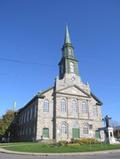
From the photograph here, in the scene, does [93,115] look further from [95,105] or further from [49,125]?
[49,125]

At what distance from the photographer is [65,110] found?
4259 centimetres

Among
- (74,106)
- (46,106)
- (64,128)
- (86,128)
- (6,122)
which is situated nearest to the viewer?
(64,128)

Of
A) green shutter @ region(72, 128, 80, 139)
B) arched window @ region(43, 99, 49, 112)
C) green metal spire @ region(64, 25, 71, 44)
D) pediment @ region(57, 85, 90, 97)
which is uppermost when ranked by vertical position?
green metal spire @ region(64, 25, 71, 44)

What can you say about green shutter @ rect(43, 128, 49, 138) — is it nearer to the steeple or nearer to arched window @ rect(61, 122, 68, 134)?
arched window @ rect(61, 122, 68, 134)

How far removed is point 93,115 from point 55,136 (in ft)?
35.4

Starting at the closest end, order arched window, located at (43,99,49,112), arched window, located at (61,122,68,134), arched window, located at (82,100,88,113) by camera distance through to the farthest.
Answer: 1. arched window, located at (61,122,68,134)
2. arched window, located at (43,99,49,112)
3. arched window, located at (82,100,88,113)

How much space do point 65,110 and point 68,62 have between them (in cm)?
1182

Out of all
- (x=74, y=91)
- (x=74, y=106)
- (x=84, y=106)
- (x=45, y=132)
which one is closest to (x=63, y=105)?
(x=74, y=106)

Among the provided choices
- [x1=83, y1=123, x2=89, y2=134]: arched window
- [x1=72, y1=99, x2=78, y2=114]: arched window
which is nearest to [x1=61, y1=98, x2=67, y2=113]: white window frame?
[x1=72, y1=99, x2=78, y2=114]: arched window

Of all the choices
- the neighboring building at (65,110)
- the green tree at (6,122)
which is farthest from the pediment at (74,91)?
the green tree at (6,122)

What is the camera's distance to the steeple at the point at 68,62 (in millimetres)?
47509

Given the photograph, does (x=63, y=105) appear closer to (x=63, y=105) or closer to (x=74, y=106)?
(x=63, y=105)

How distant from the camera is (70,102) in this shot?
143ft

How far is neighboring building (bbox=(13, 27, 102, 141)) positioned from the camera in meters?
40.2
